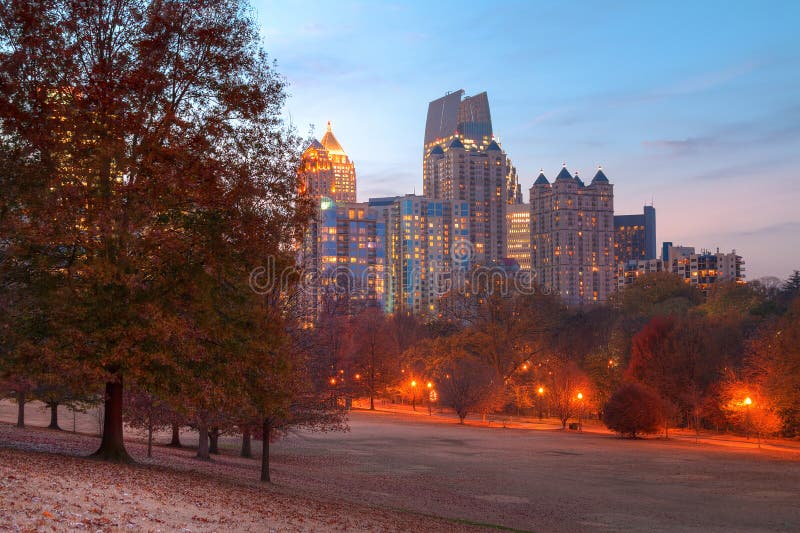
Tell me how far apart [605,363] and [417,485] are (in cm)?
4804

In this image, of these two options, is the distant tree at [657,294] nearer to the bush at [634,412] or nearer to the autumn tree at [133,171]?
the bush at [634,412]

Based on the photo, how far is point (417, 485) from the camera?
32.3m

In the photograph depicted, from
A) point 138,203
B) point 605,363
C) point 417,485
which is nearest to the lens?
point 138,203

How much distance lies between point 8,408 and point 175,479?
154ft

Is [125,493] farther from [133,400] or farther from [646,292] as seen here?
[646,292]

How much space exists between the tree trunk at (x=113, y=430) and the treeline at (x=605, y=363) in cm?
2596

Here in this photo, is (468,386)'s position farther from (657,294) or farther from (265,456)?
(657,294)

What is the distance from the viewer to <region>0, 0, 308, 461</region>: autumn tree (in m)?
19.5

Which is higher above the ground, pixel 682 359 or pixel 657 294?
pixel 657 294

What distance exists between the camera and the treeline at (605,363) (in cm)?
5747

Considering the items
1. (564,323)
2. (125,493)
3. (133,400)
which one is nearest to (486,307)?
(564,323)

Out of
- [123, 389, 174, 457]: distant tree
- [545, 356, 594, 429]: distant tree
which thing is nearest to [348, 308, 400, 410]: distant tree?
[545, 356, 594, 429]: distant tree

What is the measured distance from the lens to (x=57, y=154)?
19.8 metres

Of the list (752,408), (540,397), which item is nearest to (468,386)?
(540,397)
